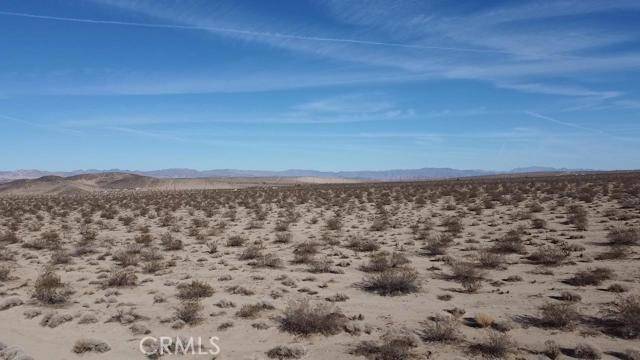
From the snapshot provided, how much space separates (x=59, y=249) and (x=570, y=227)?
1867cm

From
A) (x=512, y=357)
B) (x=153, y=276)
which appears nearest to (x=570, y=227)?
(x=512, y=357)

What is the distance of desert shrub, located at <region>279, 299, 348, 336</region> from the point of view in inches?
323

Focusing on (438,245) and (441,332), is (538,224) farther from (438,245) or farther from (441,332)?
(441,332)

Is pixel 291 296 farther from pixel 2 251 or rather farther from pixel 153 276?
pixel 2 251

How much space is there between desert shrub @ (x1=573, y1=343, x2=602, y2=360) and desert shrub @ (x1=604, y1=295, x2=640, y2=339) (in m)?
0.91

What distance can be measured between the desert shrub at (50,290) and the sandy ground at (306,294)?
0.24 metres

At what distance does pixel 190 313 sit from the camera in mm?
8891

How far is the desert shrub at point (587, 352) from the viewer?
680 cm

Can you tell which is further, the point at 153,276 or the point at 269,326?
the point at 153,276

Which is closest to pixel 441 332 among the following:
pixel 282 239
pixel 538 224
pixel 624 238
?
pixel 624 238

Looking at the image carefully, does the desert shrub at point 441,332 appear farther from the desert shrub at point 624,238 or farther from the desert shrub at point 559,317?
the desert shrub at point 624,238

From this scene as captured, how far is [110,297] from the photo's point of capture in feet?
34.2

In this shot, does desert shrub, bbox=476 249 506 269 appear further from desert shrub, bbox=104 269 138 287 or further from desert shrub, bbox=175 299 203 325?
desert shrub, bbox=104 269 138 287

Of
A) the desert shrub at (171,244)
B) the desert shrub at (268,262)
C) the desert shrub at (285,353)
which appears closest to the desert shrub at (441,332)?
the desert shrub at (285,353)
